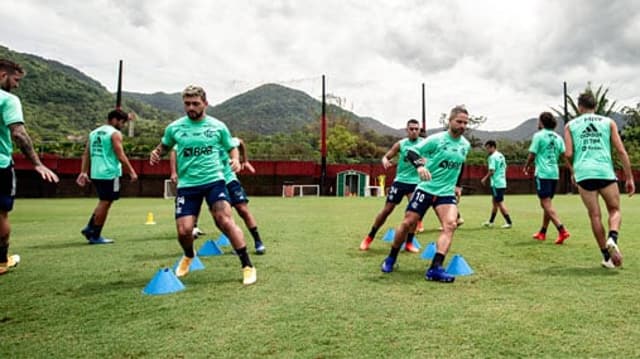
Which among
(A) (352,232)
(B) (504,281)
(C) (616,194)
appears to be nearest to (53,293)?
(B) (504,281)

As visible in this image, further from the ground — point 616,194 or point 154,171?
point 154,171

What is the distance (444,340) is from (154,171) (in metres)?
29.9

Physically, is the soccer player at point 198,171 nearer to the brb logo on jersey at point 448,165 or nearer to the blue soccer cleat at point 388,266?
the blue soccer cleat at point 388,266

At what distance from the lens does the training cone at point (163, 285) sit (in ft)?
13.9

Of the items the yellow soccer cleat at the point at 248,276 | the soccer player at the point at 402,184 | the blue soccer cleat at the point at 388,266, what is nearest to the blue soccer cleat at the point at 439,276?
the blue soccer cleat at the point at 388,266

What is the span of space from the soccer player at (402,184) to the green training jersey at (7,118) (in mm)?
4607

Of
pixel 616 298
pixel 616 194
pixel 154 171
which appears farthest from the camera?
pixel 154 171

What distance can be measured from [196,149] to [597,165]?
15.4 ft

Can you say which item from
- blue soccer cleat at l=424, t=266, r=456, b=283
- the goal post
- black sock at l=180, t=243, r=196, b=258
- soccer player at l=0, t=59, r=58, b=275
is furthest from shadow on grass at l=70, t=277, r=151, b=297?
the goal post

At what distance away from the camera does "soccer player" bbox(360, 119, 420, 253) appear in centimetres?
689

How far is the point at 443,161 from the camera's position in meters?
5.10

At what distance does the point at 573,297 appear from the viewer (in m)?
4.05

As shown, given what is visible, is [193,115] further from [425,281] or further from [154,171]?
[154,171]

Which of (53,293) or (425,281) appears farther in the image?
(425,281)
